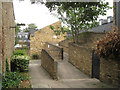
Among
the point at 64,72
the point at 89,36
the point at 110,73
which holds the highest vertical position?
the point at 89,36

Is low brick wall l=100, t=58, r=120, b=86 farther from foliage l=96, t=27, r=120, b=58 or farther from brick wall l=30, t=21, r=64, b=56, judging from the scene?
brick wall l=30, t=21, r=64, b=56

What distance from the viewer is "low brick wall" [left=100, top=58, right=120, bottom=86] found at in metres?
7.43

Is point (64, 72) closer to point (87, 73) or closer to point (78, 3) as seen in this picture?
point (87, 73)

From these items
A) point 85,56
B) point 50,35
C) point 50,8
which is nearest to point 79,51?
point 85,56

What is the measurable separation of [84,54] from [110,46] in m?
3.59

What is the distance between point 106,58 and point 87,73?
265 centimetres

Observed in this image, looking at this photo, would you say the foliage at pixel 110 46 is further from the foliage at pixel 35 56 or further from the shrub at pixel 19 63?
the foliage at pixel 35 56

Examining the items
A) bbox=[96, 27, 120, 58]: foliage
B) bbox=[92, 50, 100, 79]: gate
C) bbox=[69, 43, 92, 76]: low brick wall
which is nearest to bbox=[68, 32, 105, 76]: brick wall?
bbox=[69, 43, 92, 76]: low brick wall

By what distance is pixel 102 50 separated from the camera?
7.82 m

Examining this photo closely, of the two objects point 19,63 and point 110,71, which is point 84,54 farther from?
point 19,63

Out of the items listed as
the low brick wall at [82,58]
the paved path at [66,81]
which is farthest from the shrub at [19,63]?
the low brick wall at [82,58]

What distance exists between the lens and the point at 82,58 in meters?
11.3

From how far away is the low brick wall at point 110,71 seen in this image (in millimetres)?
7433

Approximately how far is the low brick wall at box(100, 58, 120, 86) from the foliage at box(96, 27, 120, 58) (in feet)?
1.19
